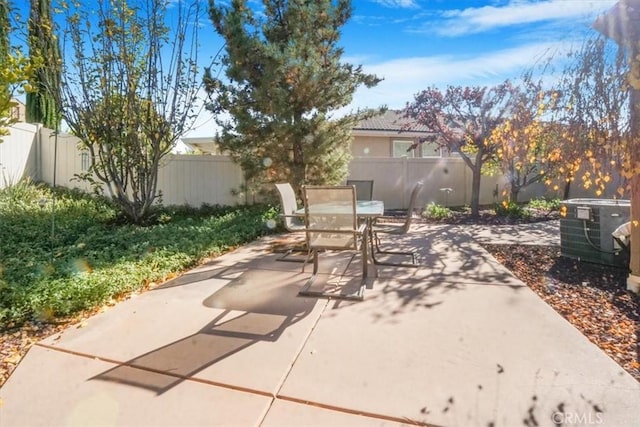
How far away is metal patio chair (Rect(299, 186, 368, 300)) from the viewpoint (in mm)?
3359

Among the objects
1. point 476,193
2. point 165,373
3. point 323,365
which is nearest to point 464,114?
point 476,193

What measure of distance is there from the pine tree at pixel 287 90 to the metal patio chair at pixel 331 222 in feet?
14.3

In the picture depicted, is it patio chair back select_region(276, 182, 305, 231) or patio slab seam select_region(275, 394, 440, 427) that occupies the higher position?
patio chair back select_region(276, 182, 305, 231)

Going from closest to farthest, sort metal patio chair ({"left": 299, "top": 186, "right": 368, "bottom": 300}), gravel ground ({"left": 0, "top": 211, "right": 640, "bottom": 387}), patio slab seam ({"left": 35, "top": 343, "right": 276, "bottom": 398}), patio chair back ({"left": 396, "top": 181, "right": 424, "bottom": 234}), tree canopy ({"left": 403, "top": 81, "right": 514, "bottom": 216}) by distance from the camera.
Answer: patio slab seam ({"left": 35, "top": 343, "right": 276, "bottom": 398}) → gravel ground ({"left": 0, "top": 211, "right": 640, "bottom": 387}) → metal patio chair ({"left": 299, "top": 186, "right": 368, "bottom": 300}) → patio chair back ({"left": 396, "top": 181, "right": 424, "bottom": 234}) → tree canopy ({"left": 403, "top": 81, "right": 514, "bottom": 216})

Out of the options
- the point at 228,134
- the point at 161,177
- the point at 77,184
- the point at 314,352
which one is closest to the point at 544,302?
the point at 314,352

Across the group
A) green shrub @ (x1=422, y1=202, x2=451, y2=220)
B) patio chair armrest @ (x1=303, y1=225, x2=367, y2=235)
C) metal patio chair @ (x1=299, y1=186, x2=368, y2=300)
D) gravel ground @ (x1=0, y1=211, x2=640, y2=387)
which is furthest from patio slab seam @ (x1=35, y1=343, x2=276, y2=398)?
green shrub @ (x1=422, y1=202, x2=451, y2=220)

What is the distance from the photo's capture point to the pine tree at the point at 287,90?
731 cm

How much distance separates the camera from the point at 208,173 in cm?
936

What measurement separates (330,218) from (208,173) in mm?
6697

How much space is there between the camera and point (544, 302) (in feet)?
10.0

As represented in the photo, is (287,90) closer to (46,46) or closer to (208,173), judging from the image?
(208,173)

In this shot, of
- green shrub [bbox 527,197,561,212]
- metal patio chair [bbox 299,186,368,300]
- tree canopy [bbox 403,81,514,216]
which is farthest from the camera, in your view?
green shrub [bbox 527,197,561,212]

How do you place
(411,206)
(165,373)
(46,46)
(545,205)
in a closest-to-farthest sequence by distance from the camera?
1. (165,373)
2. (411,206)
3. (46,46)
4. (545,205)

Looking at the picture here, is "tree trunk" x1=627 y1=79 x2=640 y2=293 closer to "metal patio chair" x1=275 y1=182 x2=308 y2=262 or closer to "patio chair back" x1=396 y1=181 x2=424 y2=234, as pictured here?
"patio chair back" x1=396 y1=181 x2=424 y2=234
